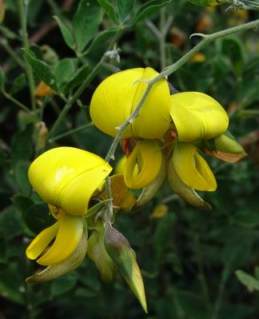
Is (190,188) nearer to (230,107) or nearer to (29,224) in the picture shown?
(29,224)

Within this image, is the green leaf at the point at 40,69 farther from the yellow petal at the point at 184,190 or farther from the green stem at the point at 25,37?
the yellow petal at the point at 184,190

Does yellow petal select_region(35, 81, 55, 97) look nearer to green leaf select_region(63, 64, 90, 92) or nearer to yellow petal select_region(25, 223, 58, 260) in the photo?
green leaf select_region(63, 64, 90, 92)

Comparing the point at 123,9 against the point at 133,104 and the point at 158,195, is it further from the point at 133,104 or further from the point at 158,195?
the point at 158,195

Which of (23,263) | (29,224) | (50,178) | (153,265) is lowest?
(153,265)

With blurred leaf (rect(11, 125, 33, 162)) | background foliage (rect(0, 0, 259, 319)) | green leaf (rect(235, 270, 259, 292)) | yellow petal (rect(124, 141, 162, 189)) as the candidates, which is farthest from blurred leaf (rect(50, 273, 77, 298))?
yellow petal (rect(124, 141, 162, 189))

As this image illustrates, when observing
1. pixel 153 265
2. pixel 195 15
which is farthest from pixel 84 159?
pixel 195 15

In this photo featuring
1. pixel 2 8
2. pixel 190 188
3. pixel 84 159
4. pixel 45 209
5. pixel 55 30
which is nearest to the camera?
pixel 84 159
